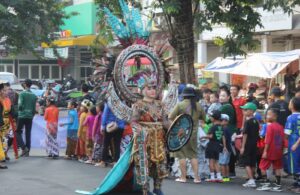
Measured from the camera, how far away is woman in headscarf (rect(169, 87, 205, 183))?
991 cm

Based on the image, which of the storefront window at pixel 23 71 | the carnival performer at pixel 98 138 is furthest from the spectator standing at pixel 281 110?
the storefront window at pixel 23 71

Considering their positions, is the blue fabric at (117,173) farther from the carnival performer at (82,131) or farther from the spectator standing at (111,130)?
the carnival performer at (82,131)

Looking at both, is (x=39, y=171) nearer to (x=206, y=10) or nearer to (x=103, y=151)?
(x=103, y=151)

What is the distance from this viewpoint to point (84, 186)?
9.77m

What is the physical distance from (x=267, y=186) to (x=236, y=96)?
2894 millimetres

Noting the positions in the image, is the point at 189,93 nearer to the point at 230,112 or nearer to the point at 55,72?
the point at 230,112

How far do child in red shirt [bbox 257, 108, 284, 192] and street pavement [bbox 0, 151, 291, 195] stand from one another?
42 centimetres

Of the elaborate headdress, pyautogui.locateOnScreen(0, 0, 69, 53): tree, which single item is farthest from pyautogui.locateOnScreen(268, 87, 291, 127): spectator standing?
pyautogui.locateOnScreen(0, 0, 69, 53): tree

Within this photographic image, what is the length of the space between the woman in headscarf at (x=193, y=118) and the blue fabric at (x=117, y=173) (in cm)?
165

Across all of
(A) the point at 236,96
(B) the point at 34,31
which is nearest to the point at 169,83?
(A) the point at 236,96

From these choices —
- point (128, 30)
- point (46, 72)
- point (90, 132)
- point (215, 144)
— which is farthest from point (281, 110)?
point (46, 72)

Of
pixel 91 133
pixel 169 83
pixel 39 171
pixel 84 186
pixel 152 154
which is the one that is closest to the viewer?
pixel 152 154

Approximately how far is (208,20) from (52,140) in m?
4.78

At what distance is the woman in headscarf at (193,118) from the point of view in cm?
991
